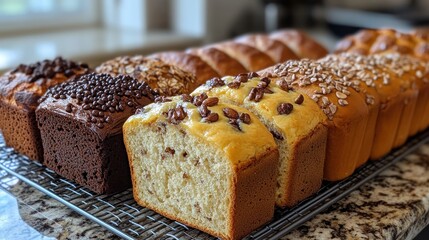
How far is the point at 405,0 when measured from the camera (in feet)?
13.7

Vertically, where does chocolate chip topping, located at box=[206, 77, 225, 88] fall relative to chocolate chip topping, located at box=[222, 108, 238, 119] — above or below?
above

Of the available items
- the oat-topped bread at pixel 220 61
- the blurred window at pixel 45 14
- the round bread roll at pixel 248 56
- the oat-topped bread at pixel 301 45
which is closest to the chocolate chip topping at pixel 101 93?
the oat-topped bread at pixel 220 61

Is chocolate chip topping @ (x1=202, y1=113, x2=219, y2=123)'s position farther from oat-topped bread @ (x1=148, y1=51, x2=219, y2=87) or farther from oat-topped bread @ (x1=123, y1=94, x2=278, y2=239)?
oat-topped bread @ (x1=148, y1=51, x2=219, y2=87)

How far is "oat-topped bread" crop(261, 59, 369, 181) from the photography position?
133 cm

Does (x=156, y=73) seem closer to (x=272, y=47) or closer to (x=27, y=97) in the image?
(x=27, y=97)

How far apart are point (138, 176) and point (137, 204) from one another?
3.1 inches

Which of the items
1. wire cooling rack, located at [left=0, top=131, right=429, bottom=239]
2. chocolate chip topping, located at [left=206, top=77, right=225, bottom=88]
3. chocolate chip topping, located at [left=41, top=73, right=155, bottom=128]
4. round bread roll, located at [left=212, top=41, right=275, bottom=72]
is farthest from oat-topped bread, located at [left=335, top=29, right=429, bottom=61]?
chocolate chip topping, located at [left=41, top=73, right=155, bottom=128]

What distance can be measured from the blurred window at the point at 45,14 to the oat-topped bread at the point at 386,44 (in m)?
2.36

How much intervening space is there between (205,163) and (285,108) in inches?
10.5

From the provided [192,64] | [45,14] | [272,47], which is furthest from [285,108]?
[45,14]

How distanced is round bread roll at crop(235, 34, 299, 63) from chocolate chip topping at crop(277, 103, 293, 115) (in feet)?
2.74

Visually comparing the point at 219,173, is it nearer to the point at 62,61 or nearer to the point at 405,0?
the point at 62,61

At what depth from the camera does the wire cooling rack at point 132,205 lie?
112 cm

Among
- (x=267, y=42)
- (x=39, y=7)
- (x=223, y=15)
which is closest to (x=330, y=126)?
(x=267, y=42)
